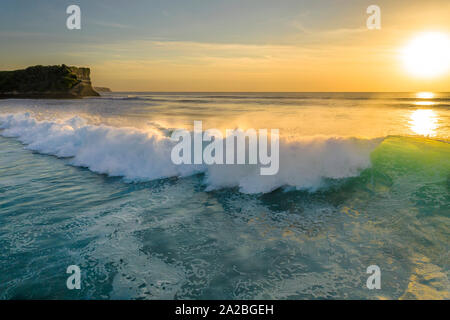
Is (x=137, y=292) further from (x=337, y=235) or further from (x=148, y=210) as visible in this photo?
(x=337, y=235)

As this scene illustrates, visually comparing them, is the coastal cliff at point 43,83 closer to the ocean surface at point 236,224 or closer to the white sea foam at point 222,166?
the white sea foam at point 222,166

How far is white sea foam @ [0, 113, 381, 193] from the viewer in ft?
25.0

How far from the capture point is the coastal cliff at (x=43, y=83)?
112 meters

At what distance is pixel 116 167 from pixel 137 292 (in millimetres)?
6625

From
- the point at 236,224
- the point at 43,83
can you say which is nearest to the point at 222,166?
the point at 236,224

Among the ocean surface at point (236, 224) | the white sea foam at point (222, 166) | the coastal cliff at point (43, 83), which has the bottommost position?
the ocean surface at point (236, 224)

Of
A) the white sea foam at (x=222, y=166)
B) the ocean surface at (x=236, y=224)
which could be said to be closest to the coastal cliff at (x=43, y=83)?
the white sea foam at (x=222, y=166)

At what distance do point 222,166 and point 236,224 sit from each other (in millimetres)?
3224

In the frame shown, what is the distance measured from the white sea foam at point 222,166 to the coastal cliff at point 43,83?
115607mm

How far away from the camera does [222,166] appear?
8547mm

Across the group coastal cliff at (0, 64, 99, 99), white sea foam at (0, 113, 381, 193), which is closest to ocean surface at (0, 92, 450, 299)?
white sea foam at (0, 113, 381, 193)

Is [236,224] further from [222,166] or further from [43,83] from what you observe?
[43,83]

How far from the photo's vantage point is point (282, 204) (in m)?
6.57
